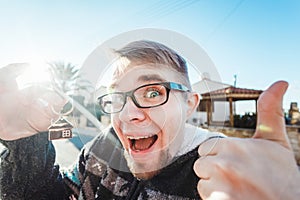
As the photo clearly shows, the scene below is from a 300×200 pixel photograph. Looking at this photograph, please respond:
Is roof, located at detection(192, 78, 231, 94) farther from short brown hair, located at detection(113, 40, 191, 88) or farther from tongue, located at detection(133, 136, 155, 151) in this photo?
tongue, located at detection(133, 136, 155, 151)

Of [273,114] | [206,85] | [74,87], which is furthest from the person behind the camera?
[74,87]

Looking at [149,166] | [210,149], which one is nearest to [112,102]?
[149,166]

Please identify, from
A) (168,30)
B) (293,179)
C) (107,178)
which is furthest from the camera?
(107,178)

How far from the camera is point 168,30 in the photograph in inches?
19.0

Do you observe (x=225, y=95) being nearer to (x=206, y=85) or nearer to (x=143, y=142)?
(x=206, y=85)

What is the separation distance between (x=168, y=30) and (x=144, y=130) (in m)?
0.19

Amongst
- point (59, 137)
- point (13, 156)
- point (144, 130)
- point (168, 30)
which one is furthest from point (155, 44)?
point (13, 156)

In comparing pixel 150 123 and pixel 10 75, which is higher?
pixel 10 75

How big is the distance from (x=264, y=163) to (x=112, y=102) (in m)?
0.34

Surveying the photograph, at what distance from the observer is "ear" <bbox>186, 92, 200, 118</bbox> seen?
54 centimetres

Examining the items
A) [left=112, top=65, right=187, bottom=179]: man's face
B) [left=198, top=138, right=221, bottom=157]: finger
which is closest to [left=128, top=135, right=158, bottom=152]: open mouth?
[left=112, top=65, right=187, bottom=179]: man's face

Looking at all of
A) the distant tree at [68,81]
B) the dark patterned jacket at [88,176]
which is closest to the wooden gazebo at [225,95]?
the dark patterned jacket at [88,176]

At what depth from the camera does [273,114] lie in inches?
9.4

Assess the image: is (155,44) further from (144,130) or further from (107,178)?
(107,178)
